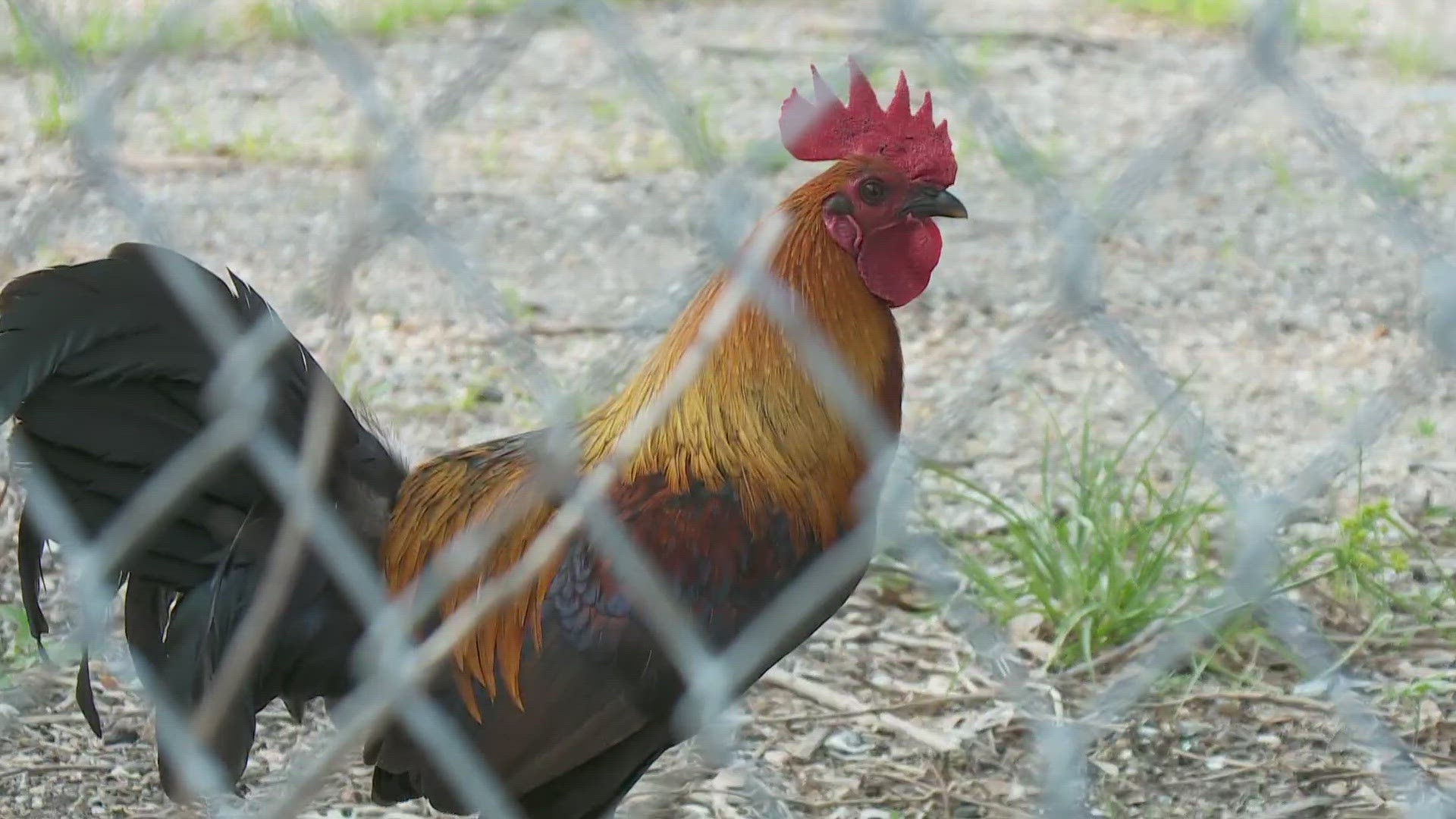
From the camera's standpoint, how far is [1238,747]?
1958 mm

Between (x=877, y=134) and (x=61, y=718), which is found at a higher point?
(x=877, y=134)

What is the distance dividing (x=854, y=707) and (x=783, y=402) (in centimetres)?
63

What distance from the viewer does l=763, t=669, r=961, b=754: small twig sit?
202 centimetres

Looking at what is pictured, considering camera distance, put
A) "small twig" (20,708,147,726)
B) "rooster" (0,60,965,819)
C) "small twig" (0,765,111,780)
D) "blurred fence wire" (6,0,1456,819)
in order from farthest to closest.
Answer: "small twig" (20,708,147,726), "small twig" (0,765,111,780), "rooster" (0,60,965,819), "blurred fence wire" (6,0,1456,819)

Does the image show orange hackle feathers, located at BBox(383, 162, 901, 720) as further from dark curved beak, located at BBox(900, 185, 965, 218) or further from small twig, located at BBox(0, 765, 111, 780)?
small twig, located at BBox(0, 765, 111, 780)

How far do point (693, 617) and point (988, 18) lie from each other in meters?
4.07

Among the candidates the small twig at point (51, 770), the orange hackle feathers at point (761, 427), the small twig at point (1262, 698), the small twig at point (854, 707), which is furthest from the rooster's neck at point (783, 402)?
the small twig at point (51, 770)

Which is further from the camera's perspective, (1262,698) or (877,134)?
(1262,698)

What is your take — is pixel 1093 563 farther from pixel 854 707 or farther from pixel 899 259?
pixel 899 259

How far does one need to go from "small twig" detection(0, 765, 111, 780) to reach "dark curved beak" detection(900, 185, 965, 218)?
131 cm

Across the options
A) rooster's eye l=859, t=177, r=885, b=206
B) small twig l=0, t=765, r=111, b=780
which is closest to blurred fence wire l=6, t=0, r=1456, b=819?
rooster's eye l=859, t=177, r=885, b=206

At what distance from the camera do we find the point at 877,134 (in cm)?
167

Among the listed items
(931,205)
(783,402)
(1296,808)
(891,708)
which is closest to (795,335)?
(783,402)

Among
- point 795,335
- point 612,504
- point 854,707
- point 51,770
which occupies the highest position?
point 795,335
